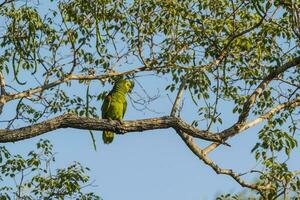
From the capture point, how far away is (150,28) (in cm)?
1061

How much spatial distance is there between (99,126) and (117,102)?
2.88 meters

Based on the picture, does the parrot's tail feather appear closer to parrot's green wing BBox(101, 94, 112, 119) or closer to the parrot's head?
parrot's green wing BBox(101, 94, 112, 119)

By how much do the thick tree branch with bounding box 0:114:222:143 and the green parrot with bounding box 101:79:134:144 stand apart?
2418mm

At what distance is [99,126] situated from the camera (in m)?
6.35

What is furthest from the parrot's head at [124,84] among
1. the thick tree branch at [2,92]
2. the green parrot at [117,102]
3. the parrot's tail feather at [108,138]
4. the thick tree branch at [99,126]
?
the thick tree branch at [99,126]

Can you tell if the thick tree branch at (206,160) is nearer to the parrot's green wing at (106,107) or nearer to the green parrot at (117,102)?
the green parrot at (117,102)

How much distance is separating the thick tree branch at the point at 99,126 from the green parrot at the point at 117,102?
2.42 meters

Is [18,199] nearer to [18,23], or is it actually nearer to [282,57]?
[18,23]

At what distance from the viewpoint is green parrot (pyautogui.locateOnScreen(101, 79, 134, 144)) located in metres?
9.12

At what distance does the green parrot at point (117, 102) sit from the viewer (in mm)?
9125

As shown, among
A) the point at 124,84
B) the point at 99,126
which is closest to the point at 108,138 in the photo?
the point at 124,84

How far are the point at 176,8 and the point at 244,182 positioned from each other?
4.12 meters

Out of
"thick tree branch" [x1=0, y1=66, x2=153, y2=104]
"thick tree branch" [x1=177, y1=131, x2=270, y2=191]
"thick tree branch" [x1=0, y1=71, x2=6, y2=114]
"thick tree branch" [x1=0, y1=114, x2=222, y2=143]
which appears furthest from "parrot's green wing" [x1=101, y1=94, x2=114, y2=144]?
"thick tree branch" [x1=0, y1=114, x2=222, y2=143]

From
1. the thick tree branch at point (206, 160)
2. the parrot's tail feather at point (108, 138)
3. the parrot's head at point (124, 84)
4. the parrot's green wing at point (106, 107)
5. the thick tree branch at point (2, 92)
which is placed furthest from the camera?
the parrot's head at point (124, 84)
